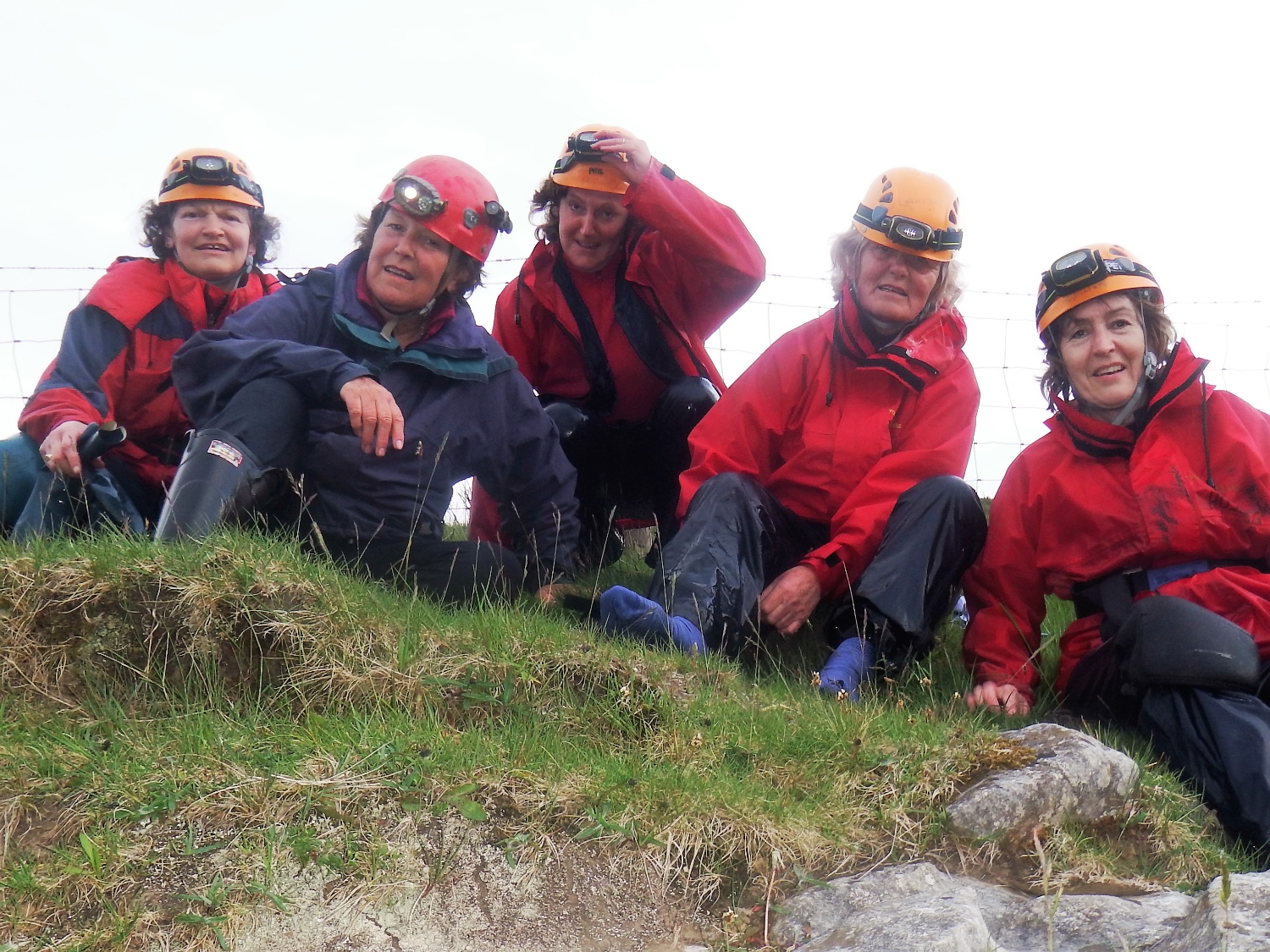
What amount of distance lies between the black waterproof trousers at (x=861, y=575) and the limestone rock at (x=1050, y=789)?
33.7 inches

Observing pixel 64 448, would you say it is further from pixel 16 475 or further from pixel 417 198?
pixel 417 198

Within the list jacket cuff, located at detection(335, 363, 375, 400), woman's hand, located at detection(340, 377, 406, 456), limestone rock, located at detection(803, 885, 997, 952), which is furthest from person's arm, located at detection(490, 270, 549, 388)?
limestone rock, located at detection(803, 885, 997, 952)

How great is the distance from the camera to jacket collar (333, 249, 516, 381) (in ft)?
18.1

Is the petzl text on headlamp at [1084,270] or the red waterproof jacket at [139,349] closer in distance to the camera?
the petzl text on headlamp at [1084,270]

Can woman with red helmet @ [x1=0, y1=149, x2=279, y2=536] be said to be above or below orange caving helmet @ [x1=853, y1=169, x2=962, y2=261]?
below

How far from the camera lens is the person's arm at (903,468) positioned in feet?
17.2

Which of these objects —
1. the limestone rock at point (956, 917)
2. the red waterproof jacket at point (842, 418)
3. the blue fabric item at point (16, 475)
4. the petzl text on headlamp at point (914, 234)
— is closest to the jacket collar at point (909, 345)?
the red waterproof jacket at point (842, 418)

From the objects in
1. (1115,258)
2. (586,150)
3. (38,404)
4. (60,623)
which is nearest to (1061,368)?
(1115,258)

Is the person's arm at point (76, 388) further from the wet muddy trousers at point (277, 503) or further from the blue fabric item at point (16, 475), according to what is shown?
the wet muddy trousers at point (277, 503)

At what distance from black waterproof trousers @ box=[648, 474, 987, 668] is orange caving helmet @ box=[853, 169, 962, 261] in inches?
45.9

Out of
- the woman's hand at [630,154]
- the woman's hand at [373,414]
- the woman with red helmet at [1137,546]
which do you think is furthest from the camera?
the woman's hand at [630,154]

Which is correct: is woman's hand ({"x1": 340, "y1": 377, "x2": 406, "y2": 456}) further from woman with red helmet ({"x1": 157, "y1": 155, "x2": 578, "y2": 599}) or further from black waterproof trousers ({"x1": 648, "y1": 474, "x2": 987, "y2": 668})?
black waterproof trousers ({"x1": 648, "y1": 474, "x2": 987, "y2": 668})

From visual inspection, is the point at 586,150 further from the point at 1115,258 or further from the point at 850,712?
the point at 850,712

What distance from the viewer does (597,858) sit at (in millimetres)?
3531
